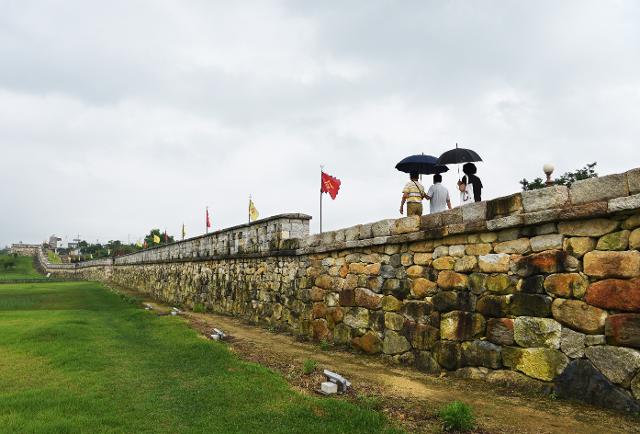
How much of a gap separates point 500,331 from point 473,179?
3.23 metres

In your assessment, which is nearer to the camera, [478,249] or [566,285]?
[566,285]

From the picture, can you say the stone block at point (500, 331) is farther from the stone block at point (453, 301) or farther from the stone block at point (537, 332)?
the stone block at point (453, 301)

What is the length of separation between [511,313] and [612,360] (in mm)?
1152

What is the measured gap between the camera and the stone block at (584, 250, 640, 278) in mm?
4195

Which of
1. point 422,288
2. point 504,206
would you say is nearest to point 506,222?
point 504,206

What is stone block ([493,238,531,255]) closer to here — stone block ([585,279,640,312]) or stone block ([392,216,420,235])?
stone block ([585,279,640,312])

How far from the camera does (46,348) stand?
7.57m

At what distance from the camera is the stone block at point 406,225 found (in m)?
6.87

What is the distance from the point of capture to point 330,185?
42.2 feet

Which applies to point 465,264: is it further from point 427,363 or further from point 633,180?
point 633,180

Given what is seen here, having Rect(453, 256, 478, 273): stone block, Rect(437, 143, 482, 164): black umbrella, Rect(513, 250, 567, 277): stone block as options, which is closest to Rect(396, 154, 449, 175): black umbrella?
Rect(437, 143, 482, 164): black umbrella

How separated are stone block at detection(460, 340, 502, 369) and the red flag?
24.7 feet

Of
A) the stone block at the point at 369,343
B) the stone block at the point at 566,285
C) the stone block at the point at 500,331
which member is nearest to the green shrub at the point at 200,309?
the stone block at the point at 369,343

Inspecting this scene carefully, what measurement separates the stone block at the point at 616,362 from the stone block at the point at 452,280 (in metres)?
1.76
